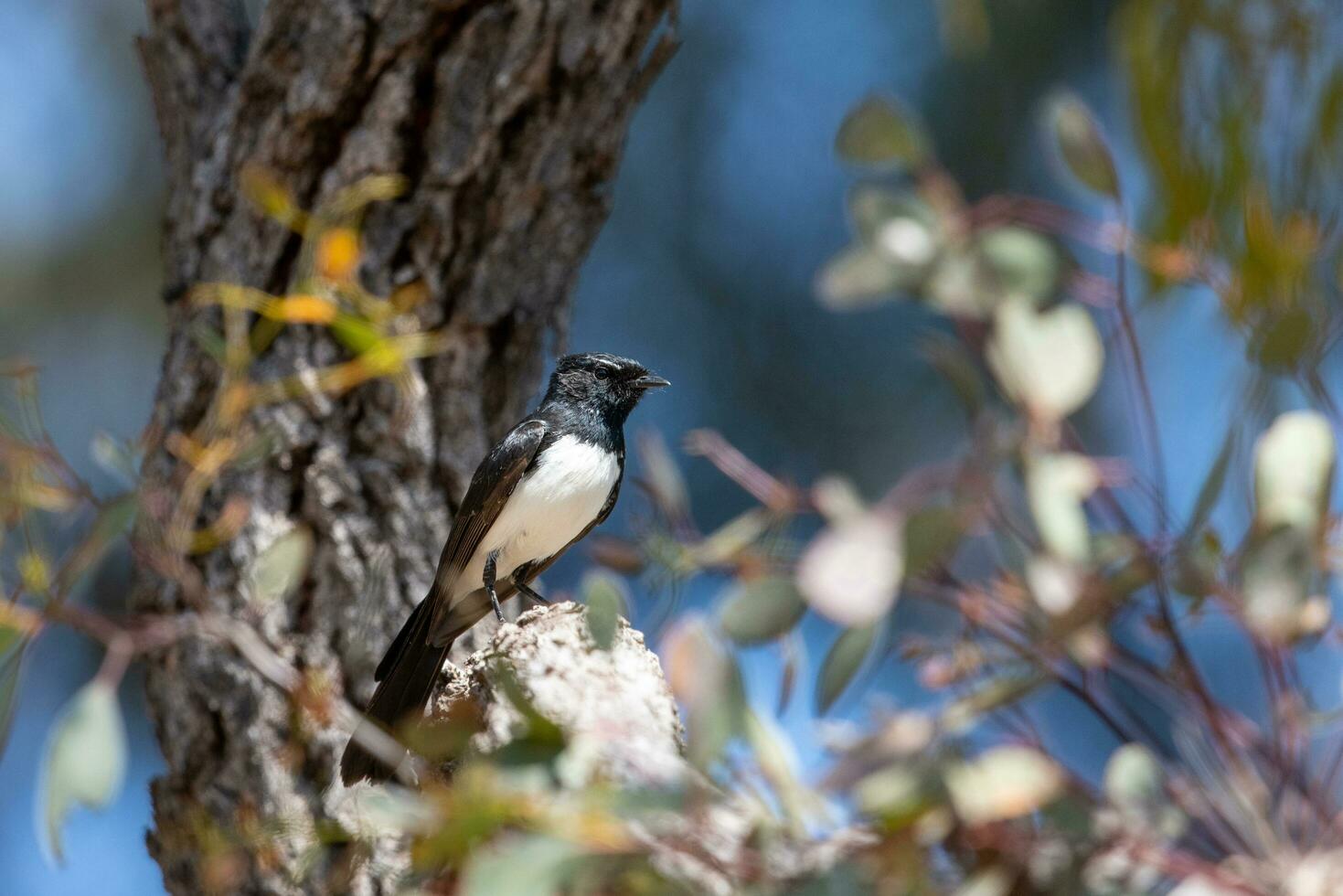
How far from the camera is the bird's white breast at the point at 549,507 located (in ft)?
13.6

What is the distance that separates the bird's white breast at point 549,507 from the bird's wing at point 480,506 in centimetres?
9

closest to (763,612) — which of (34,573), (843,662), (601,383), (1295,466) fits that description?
(843,662)

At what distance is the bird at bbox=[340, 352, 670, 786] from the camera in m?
3.44

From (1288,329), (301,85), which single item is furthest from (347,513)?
(1288,329)

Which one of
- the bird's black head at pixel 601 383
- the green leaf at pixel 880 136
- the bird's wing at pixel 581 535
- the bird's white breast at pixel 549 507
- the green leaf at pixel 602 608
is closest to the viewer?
the green leaf at pixel 880 136

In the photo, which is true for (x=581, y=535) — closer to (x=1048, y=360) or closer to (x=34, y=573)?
(x=34, y=573)

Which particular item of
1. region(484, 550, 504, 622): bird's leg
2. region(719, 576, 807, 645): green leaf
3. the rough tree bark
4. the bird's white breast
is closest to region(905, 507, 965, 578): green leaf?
region(719, 576, 807, 645): green leaf

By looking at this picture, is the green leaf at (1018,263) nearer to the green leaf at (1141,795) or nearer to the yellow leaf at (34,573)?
the green leaf at (1141,795)

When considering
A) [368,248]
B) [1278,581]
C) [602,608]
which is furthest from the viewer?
[368,248]

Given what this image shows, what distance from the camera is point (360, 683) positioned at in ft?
11.5

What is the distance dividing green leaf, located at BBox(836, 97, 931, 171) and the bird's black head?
3514mm

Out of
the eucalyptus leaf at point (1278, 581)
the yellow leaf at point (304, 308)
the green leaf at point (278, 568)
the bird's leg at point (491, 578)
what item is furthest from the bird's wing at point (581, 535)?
the eucalyptus leaf at point (1278, 581)

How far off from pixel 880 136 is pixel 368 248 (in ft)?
9.02

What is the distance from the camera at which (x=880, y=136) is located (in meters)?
1.03
